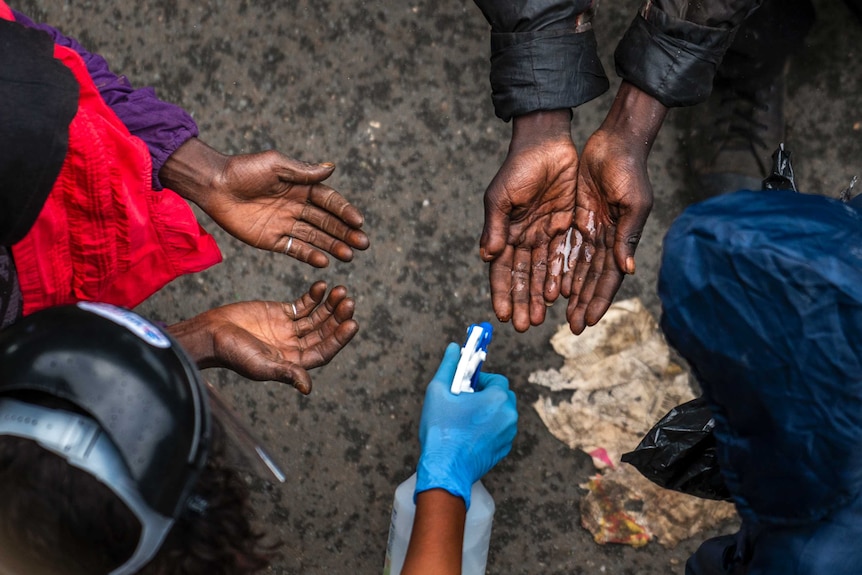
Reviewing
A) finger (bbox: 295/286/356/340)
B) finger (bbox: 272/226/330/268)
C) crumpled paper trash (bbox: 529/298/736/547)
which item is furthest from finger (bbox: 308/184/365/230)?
crumpled paper trash (bbox: 529/298/736/547)

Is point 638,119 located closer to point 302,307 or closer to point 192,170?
point 302,307

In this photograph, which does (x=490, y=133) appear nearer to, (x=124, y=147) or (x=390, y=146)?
(x=390, y=146)

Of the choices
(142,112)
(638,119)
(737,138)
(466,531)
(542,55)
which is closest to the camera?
(142,112)

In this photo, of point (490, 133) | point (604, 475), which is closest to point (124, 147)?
point (490, 133)

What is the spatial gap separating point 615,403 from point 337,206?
1.20 metres

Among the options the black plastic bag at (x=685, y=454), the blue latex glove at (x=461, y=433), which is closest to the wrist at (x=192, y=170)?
the blue latex glove at (x=461, y=433)

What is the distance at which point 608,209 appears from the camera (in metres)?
2.12

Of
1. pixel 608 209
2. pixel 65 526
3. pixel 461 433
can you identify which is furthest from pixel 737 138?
pixel 65 526

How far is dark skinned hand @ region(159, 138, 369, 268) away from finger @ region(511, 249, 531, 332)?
1.51ft

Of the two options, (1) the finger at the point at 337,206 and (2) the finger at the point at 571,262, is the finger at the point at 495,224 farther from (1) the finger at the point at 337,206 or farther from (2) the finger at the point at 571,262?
(1) the finger at the point at 337,206

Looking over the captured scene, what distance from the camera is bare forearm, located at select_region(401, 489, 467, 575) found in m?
1.72

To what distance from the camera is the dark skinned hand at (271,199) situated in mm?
2062

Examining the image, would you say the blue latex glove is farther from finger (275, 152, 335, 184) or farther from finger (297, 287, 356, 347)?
finger (275, 152, 335, 184)

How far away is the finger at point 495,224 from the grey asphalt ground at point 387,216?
49cm
